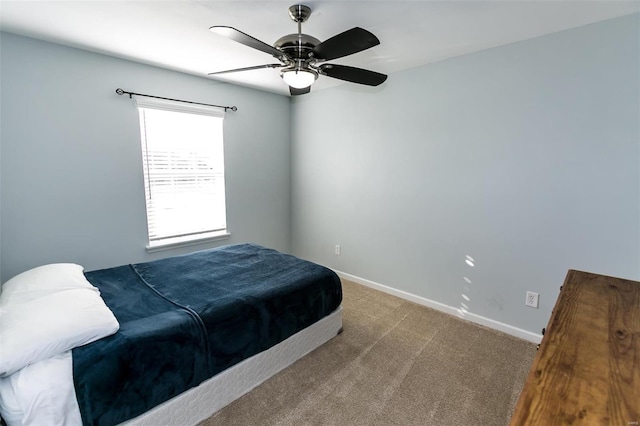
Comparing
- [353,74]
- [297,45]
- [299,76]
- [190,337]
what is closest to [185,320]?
[190,337]

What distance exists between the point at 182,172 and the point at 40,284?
73.0 inches

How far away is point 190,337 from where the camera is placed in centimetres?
159

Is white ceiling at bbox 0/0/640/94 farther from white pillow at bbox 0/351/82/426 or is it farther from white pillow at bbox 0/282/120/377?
white pillow at bbox 0/351/82/426

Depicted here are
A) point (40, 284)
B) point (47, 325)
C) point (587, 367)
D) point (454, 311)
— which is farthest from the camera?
point (454, 311)

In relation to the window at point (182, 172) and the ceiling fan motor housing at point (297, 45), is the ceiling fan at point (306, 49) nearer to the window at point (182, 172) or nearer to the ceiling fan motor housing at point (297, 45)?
the ceiling fan motor housing at point (297, 45)

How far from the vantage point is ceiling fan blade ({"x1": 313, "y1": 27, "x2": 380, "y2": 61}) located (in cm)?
152

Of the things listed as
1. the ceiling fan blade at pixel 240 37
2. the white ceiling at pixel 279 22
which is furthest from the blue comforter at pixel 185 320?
the white ceiling at pixel 279 22

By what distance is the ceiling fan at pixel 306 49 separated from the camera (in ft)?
5.10

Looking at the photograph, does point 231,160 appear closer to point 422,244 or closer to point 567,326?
point 422,244

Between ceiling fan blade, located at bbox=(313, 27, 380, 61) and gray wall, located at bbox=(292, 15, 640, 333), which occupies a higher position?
ceiling fan blade, located at bbox=(313, 27, 380, 61)

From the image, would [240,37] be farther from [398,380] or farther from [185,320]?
[398,380]

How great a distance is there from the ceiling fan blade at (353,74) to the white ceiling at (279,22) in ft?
1.09

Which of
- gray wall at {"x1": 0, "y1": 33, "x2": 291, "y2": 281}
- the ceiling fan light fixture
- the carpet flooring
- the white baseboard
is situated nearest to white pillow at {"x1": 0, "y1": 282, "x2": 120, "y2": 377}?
the carpet flooring

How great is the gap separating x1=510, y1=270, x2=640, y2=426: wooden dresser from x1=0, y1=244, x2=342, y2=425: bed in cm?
147
